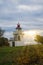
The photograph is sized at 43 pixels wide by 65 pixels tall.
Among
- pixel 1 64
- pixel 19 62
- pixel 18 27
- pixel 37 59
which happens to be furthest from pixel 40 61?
pixel 18 27

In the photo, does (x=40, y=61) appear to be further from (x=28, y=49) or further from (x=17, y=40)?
(x=17, y=40)

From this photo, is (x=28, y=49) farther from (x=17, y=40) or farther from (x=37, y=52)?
(x=17, y=40)

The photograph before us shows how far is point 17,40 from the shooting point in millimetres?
62062

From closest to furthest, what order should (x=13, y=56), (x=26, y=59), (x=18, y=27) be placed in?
(x=26, y=59), (x=13, y=56), (x=18, y=27)

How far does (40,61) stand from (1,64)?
325 centimetres

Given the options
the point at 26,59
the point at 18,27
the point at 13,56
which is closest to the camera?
the point at 26,59

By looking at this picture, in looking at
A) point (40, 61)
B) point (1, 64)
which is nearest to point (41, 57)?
point (40, 61)

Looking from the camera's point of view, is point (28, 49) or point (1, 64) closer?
point (28, 49)

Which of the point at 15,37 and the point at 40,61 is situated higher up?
the point at 15,37

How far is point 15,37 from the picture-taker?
6294 centimetres

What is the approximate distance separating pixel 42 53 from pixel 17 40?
42.1m

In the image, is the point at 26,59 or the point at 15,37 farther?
the point at 15,37

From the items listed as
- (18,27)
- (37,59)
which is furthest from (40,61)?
(18,27)

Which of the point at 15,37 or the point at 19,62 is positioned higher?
the point at 15,37
